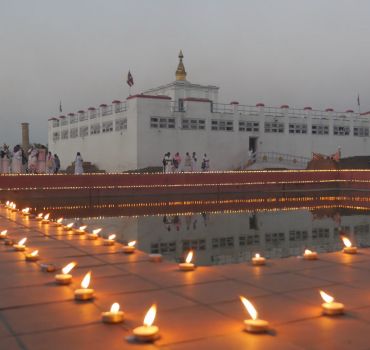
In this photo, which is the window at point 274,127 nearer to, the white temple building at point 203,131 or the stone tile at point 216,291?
the white temple building at point 203,131

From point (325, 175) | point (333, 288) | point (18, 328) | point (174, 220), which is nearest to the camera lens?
point (18, 328)

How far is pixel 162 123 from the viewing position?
38.1 meters

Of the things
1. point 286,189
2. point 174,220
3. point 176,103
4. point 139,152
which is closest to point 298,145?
point 176,103

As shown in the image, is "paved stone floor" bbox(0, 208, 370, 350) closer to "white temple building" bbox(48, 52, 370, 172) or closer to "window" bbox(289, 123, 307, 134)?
"white temple building" bbox(48, 52, 370, 172)

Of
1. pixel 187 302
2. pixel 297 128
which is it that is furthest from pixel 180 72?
pixel 187 302

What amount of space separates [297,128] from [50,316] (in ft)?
135

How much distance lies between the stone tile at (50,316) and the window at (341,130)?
142 feet

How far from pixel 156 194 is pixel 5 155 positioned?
868cm

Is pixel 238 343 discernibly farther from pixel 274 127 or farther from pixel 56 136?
pixel 56 136

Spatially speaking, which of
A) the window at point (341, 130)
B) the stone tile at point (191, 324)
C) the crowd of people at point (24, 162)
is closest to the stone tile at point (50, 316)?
the stone tile at point (191, 324)

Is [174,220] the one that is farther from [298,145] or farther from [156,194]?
[298,145]

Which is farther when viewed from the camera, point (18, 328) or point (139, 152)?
point (139, 152)

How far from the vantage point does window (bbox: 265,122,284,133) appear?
42562 mm

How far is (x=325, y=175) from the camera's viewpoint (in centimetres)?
2752
